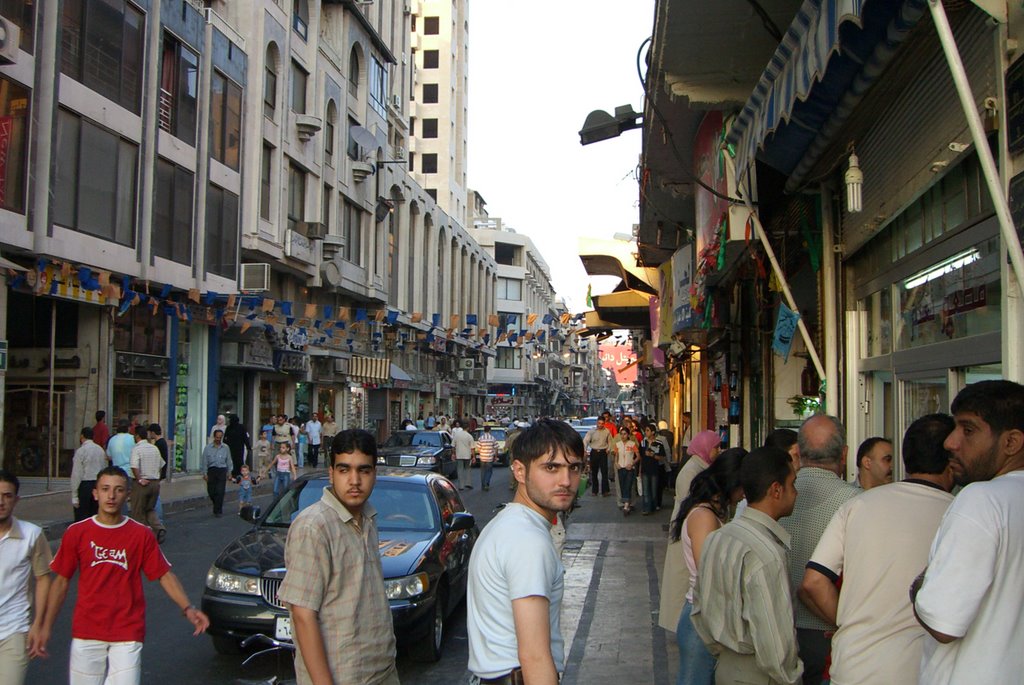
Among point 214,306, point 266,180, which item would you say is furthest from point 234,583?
point 266,180

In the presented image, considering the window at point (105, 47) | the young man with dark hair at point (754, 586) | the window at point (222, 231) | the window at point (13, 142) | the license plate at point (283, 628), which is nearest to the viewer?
the young man with dark hair at point (754, 586)

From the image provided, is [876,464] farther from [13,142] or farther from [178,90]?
[178,90]

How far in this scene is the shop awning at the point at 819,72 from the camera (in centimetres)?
497

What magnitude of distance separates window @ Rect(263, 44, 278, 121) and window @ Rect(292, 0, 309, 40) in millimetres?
2178

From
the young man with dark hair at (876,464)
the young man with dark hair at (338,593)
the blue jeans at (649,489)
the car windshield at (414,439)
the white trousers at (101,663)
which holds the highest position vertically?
the young man with dark hair at (876,464)

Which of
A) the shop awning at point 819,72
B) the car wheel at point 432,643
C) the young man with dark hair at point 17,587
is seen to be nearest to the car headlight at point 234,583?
the car wheel at point 432,643

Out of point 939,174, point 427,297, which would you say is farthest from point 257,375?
point 939,174

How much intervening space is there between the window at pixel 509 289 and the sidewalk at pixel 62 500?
226 ft

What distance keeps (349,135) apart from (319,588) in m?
39.4

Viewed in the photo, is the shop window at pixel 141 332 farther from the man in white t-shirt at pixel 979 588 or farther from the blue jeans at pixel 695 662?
the man in white t-shirt at pixel 979 588

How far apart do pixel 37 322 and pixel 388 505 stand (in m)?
17.8

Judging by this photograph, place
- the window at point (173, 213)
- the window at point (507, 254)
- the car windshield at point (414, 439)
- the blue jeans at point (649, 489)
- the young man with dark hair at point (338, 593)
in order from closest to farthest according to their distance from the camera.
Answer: the young man with dark hair at point (338, 593)
the blue jeans at point (649, 489)
the window at point (173, 213)
the car windshield at point (414, 439)
the window at point (507, 254)

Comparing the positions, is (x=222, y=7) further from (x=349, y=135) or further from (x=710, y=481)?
(x=710, y=481)

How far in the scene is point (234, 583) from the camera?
25.5ft
